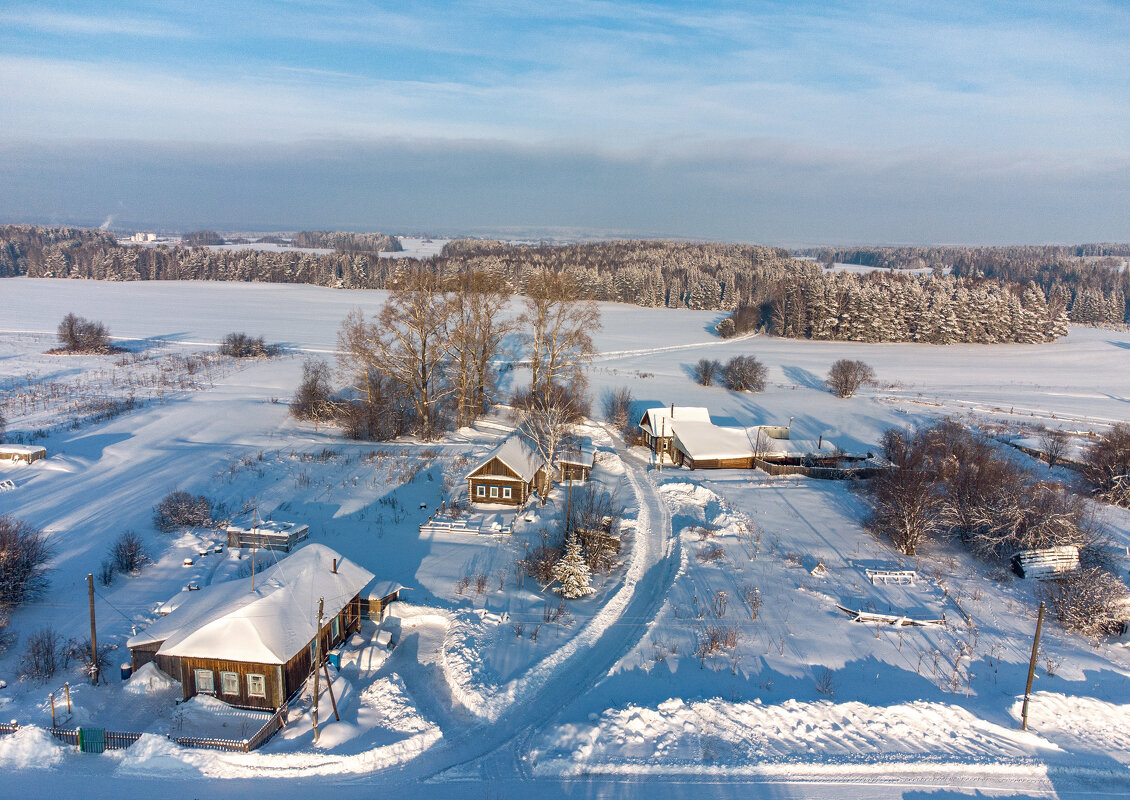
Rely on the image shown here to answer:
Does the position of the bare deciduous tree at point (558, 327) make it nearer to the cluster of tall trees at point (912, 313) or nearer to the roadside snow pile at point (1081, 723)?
the roadside snow pile at point (1081, 723)

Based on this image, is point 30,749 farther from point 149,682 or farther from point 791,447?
point 791,447

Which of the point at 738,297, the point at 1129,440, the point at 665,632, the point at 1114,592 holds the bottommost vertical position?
the point at 665,632

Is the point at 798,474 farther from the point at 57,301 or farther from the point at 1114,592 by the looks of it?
the point at 57,301

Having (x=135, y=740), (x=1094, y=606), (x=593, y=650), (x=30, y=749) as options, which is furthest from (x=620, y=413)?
(x=30, y=749)

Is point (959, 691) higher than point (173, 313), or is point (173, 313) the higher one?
point (173, 313)

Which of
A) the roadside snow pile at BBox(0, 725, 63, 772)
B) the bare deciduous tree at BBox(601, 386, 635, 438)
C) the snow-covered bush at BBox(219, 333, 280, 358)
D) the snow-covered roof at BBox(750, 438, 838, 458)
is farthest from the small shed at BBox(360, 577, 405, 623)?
the snow-covered bush at BBox(219, 333, 280, 358)

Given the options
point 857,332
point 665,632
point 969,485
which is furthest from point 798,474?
point 857,332
